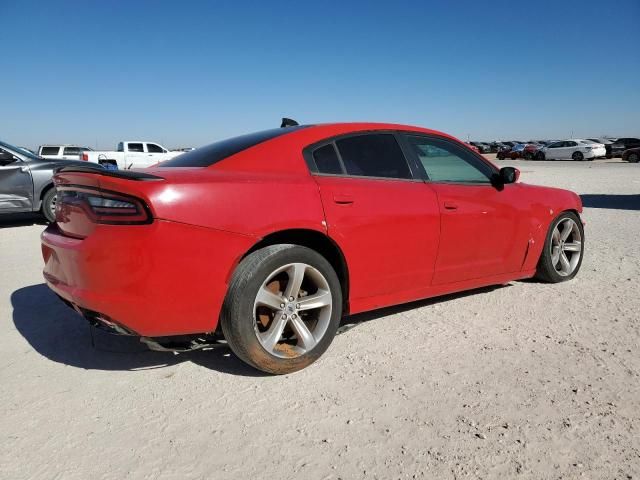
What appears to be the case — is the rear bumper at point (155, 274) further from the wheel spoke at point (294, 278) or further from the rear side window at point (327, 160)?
the rear side window at point (327, 160)

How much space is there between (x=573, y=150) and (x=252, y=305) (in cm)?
4091

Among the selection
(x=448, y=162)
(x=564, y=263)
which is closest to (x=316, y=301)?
(x=448, y=162)

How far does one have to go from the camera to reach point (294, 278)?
2.66m

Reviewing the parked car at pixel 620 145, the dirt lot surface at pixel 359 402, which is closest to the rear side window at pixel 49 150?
the dirt lot surface at pixel 359 402

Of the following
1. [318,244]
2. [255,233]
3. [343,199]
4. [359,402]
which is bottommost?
[359,402]

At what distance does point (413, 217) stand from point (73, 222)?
6.56ft

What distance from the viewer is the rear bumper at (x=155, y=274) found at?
226 cm

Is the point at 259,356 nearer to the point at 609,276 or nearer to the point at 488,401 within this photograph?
the point at 488,401

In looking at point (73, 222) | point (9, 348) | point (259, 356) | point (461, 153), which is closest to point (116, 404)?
point (259, 356)

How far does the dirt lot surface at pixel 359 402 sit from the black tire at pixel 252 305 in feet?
0.36

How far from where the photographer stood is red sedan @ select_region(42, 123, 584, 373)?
231cm

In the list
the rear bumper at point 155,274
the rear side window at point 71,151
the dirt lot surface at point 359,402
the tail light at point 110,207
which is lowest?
the dirt lot surface at point 359,402

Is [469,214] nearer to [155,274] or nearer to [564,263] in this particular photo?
[564,263]

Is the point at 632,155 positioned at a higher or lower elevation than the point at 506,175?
lower
